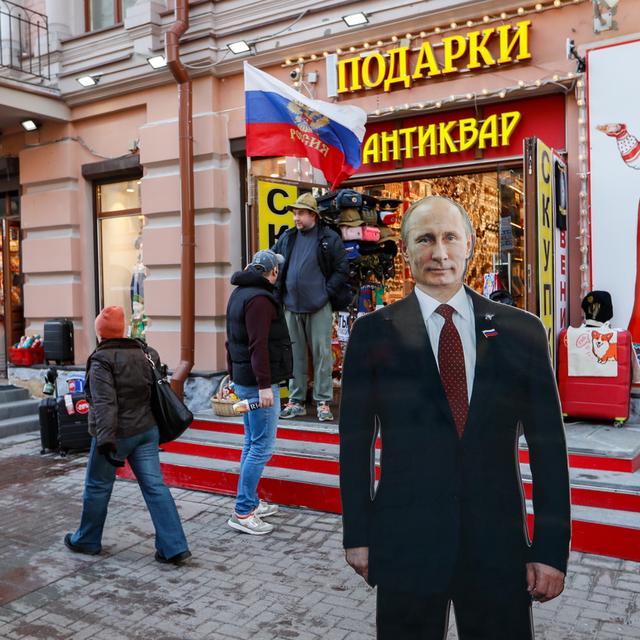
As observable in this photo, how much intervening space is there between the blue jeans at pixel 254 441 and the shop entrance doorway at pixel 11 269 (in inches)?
303

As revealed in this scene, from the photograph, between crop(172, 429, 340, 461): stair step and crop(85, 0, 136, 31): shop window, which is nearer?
crop(172, 429, 340, 461): stair step

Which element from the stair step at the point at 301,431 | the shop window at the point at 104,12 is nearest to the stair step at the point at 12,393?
the stair step at the point at 301,431

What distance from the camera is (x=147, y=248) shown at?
9297 millimetres

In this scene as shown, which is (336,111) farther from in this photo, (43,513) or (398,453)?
(398,453)

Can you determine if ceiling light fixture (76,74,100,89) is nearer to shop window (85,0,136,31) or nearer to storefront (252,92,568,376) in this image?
shop window (85,0,136,31)

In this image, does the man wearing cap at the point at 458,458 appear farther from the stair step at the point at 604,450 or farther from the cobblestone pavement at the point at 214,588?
the stair step at the point at 604,450

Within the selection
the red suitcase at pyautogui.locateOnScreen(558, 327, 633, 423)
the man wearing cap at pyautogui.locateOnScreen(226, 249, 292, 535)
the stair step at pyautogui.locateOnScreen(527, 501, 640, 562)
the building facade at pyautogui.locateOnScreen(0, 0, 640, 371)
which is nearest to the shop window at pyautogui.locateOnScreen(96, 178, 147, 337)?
the building facade at pyautogui.locateOnScreen(0, 0, 640, 371)

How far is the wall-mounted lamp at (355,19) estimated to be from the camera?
7.68 metres

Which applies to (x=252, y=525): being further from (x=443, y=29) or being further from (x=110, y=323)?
(x=443, y=29)

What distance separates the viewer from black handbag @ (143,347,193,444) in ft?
15.8

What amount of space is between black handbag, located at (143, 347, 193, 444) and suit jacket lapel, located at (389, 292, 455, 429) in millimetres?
2988

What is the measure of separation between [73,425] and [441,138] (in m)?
5.19

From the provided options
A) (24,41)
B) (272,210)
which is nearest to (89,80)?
(24,41)

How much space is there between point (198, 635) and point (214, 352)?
17.6 feet
